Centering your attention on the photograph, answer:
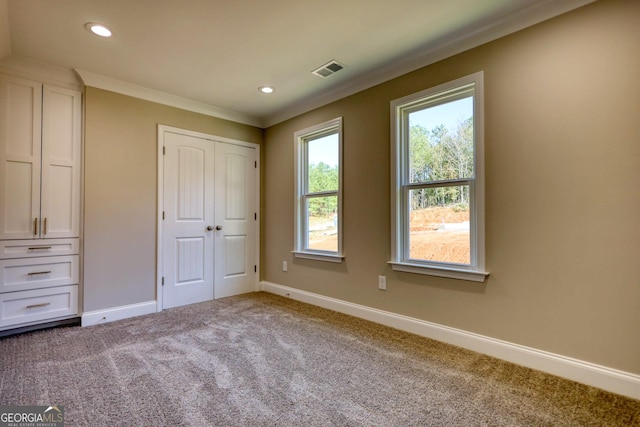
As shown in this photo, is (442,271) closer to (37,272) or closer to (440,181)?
(440,181)

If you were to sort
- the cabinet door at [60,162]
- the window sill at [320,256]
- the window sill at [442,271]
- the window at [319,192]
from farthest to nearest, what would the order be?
the window at [319,192]
the window sill at [320,256]
the cabinet door at [60,162]
the window sill at [442,271]

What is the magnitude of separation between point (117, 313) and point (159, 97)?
2424mm

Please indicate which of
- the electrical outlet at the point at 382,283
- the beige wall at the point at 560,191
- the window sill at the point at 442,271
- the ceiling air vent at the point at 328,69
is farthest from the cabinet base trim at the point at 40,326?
the ceiling air vent at the point at 328,69

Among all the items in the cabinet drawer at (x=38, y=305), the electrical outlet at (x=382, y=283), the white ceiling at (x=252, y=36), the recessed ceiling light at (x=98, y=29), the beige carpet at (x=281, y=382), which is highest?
the white ceiling at (x=252, y=36)

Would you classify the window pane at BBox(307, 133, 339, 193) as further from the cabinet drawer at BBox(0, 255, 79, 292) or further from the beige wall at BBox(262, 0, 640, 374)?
the cabinet drawer at BBox(0, 255, 79, 292)

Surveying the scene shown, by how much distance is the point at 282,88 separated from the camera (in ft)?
11.4

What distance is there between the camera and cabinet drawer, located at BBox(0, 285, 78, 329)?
272cm

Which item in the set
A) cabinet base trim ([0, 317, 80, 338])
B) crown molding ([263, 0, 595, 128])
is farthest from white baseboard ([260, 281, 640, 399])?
cabinet base trim ([0, 317, 80, 338])

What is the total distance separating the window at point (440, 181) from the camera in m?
2.46

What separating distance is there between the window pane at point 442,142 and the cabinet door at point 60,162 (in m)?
3.31

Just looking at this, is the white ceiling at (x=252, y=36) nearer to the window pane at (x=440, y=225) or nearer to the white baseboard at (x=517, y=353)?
the window pane at (x=440, y=225)

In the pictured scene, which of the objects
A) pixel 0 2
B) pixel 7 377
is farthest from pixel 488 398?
pixel 0 2

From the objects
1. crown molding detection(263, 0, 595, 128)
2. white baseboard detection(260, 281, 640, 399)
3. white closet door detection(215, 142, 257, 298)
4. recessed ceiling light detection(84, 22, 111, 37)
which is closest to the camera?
white baseboard detection(260, 281, 640, 399)

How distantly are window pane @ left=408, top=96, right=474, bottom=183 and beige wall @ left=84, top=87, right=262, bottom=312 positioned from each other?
2830 mm
